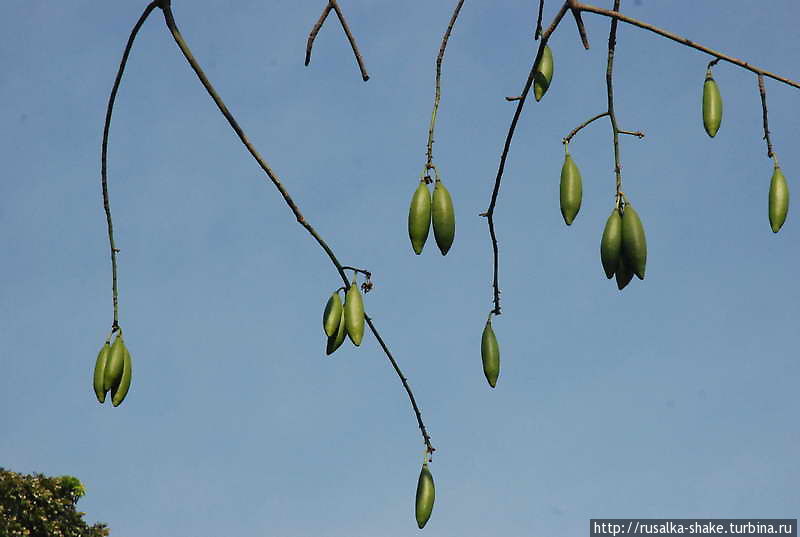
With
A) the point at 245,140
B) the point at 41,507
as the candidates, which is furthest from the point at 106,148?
the point at 41,507

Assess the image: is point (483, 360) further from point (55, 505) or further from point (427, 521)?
point (55, 505)

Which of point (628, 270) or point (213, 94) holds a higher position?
point (213, 94)

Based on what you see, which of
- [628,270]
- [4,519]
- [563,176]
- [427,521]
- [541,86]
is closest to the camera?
[628,270]

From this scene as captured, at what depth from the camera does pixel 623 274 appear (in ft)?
6.70

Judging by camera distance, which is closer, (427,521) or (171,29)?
(171,29)

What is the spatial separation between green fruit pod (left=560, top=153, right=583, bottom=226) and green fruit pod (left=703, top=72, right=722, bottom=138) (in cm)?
32

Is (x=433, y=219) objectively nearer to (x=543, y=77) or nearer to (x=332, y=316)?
(x=332, y=316)

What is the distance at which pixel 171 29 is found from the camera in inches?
92.0

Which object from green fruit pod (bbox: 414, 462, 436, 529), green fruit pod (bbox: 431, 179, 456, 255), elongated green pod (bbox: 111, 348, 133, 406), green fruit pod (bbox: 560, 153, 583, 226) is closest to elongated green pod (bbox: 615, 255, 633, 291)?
green fruit pod (bbox: 560, 153, 583, 226)

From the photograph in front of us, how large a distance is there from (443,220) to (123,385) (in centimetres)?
91

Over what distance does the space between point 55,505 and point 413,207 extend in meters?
8.36

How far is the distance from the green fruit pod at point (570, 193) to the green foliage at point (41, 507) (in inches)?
321

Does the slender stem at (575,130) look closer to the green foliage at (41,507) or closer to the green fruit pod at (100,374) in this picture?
the green fruit pod at (100,374)

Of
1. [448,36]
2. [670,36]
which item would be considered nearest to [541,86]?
[448,36]
